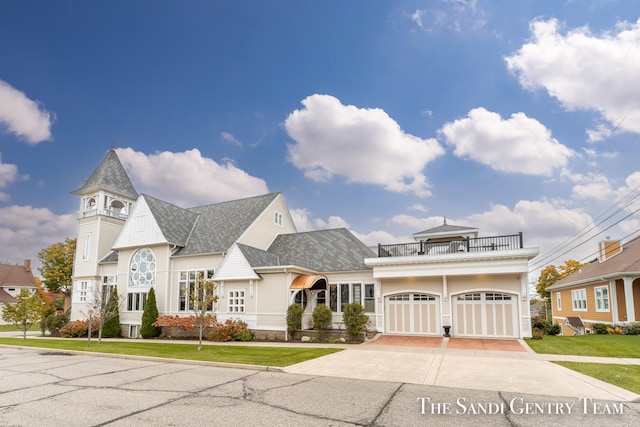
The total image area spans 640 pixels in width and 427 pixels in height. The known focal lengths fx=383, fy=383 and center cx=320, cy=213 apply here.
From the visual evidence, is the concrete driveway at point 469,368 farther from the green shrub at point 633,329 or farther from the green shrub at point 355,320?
the green shrub at point 633,329

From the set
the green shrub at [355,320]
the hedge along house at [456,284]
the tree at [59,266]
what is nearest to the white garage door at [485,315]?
the hedge along house at [456,284]

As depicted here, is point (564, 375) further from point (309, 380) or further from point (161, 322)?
point (161, 322)

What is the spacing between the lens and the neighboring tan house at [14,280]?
177 feet

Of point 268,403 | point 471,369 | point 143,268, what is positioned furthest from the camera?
point 143,268

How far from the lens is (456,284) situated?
2019 cm

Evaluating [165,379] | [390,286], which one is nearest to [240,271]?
[390,286]

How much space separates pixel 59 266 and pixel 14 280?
18.4m

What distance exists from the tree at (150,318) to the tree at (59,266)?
81.8 feet

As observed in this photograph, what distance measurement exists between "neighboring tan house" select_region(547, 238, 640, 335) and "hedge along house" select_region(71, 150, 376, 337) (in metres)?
15.2

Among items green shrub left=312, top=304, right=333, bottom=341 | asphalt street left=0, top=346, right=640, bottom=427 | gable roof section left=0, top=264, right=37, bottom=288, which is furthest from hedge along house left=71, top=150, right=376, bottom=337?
gable roof section left=0, top=264, right=37, bottom=288

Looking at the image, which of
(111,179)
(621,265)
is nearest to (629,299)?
(621,265)

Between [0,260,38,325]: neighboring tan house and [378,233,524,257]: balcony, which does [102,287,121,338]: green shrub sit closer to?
[378,233,524,257]: balcony

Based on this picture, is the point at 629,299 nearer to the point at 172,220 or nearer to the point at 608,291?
the point at 608,291

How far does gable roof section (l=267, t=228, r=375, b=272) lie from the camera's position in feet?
77.3
